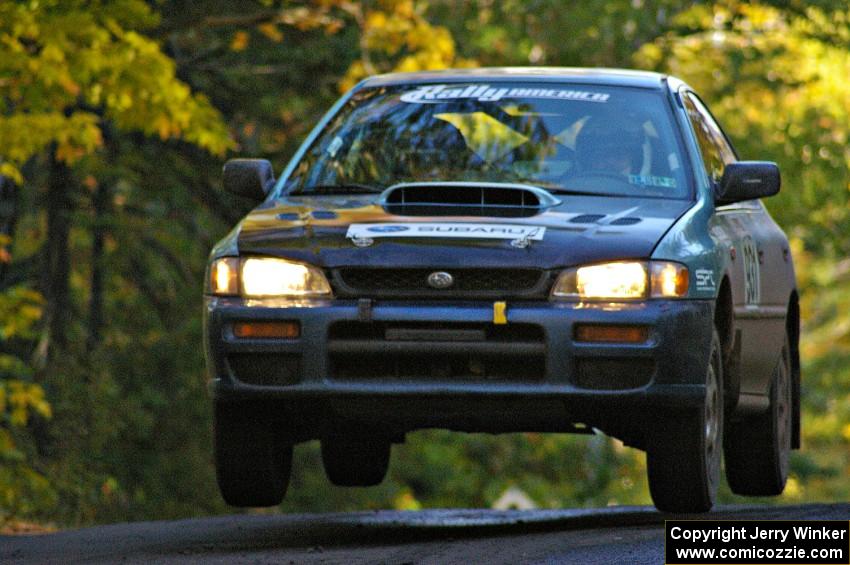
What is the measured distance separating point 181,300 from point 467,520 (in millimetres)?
12193

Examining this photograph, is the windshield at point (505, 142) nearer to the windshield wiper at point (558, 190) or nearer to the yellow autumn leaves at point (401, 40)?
the windshield wiper at point (558, 190)

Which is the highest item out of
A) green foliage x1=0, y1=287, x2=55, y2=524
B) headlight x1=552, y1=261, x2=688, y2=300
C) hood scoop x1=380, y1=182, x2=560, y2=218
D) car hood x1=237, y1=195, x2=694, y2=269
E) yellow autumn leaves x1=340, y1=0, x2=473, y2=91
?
yellow autumn leaves x1=340, y1=0, x2=473, y2=91

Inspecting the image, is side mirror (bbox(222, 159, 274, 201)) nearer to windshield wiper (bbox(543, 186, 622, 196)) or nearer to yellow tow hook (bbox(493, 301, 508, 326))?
Answer: windshield wiper (bbox(543, 186, 622, 196))

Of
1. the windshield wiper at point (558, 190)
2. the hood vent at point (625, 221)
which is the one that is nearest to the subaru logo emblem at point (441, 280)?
the hood vent at point (625, 221)

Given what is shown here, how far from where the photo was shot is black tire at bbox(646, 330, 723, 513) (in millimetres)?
8281

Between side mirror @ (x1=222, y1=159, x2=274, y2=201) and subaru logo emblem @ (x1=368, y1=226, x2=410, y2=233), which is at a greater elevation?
side mirror @ (x1=222, y1=159, x2=274, y2=201)

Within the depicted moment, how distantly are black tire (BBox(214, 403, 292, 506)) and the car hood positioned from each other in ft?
2.28

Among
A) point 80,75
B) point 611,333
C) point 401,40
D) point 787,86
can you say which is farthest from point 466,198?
point 787,86

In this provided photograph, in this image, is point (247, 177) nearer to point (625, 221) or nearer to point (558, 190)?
point (558, 190)

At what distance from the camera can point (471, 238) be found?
8.05 metres

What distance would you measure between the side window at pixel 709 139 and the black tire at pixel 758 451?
1.02m

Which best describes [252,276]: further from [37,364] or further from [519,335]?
[37,364]

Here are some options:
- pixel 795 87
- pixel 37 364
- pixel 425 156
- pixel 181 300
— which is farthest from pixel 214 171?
pixel 425 156

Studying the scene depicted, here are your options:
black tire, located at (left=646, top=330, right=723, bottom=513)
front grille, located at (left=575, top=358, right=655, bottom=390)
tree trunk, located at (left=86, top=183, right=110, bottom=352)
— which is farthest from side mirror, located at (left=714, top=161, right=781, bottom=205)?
tree trunk, located at (left=86, top=183, right=110, bottom=352)
